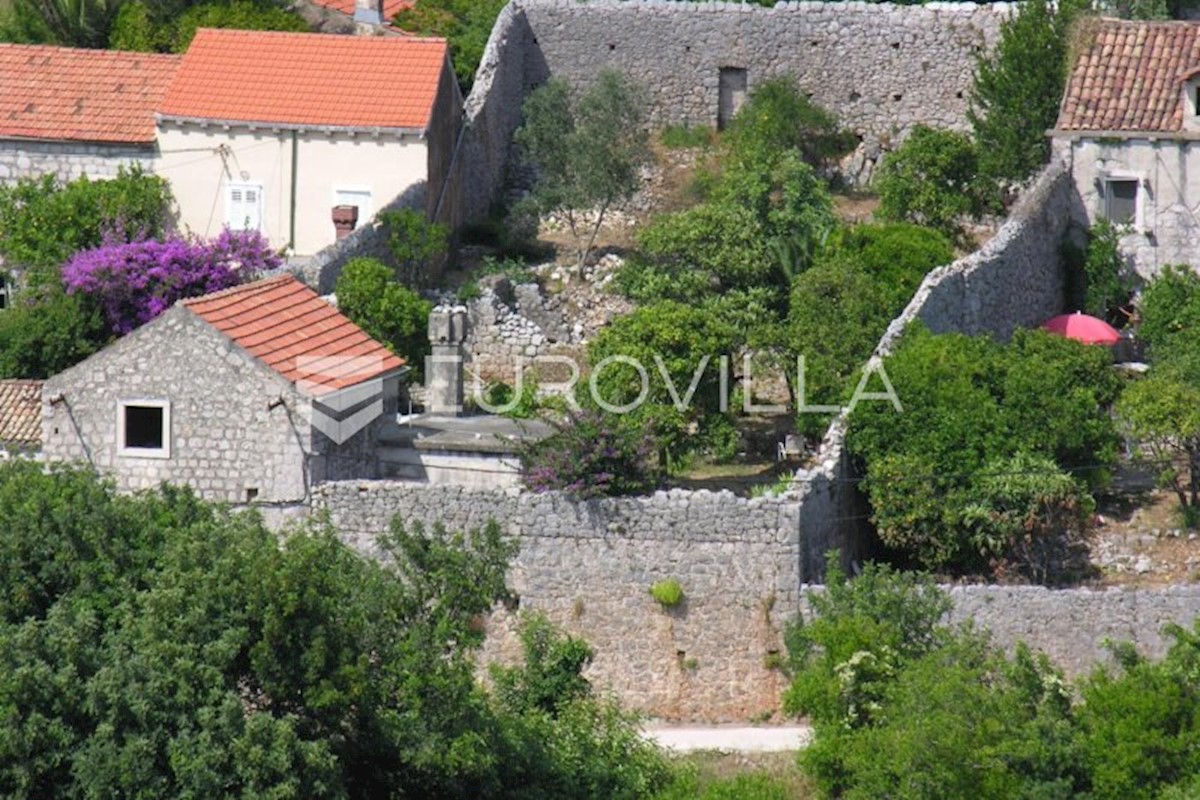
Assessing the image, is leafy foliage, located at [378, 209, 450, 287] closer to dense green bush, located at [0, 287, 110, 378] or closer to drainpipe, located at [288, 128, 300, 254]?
drainpipe, located at [288, 128, 300, 254]

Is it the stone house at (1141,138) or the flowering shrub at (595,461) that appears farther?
the stone house at (1141,138)

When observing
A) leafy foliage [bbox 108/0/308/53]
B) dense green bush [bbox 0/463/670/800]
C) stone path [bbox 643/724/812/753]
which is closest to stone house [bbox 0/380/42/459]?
dense green bush [bbox 0/463/670/800]

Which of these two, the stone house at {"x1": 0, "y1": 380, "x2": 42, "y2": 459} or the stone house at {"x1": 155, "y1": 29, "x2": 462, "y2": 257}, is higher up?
the stone house at {"x1": 155, "y1": 29, "x2": 462, "y2": 257}

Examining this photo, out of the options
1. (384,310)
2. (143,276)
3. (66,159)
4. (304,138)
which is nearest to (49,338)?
(143,276)

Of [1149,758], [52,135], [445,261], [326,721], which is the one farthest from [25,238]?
[1149,758]

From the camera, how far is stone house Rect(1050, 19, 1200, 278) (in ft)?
179

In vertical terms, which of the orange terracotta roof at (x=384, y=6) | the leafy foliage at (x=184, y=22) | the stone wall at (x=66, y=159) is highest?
the orange terracotta roof at (x=384, y=6)

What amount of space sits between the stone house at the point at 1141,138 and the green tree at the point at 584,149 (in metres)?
6.98

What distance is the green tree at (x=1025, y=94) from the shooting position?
57.0m

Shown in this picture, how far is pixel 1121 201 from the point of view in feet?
181

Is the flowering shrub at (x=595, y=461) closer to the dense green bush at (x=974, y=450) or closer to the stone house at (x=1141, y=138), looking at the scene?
the dense green bush at (x=974, y=450)

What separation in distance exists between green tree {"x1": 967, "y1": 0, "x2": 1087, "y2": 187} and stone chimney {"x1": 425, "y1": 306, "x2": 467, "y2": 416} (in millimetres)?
11293

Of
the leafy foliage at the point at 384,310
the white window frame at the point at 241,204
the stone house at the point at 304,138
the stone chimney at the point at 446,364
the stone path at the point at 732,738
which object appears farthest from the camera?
the white window frame at the point at 241,204

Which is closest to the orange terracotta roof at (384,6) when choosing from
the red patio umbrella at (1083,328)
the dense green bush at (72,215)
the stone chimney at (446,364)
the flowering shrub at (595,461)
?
the dense green bush at (72,215)
